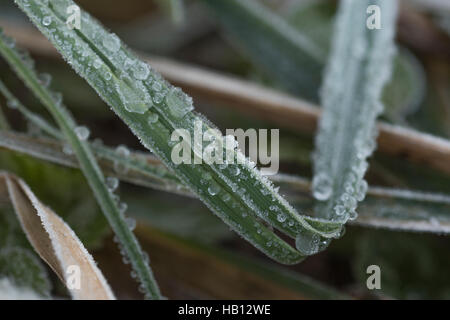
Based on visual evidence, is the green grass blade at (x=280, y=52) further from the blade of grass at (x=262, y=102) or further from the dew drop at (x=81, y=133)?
the dew drop at (x=81, y=133)

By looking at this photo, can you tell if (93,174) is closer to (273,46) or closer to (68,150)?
(68,150)

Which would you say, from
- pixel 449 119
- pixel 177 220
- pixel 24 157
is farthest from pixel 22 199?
pixel 449 119

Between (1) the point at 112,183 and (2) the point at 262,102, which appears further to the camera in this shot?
(2) the point at 262,102

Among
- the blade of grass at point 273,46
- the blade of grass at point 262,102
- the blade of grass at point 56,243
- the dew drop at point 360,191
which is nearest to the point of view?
the blade of grass at point 56,243

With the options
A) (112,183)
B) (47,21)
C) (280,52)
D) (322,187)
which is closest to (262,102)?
(280,52)

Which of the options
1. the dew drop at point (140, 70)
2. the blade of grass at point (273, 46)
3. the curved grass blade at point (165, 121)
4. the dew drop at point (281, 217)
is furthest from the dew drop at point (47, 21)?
the blade of grass at point (273, 46)

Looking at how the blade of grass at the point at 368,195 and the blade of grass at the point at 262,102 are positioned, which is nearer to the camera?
the blade of grass at the point at 368,195
